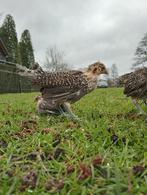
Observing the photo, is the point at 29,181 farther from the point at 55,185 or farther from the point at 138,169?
the point at 138,169

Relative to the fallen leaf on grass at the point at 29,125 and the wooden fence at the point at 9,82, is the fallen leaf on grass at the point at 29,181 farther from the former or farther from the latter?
the wooden fence at the point at 9,82

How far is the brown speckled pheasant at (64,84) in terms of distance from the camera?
5.58m

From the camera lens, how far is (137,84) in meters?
5.75

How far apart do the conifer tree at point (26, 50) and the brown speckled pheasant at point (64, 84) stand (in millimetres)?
42710

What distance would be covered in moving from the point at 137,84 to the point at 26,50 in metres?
44.0

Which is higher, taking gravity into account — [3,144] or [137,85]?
[137,85]

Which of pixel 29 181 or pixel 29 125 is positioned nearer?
pixel 29 181

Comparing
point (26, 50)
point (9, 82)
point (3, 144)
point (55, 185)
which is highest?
point (26, 50)

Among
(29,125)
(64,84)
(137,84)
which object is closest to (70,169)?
(29,125)

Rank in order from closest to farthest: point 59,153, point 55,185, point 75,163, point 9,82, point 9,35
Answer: point 55,185 → point 75,163 → point 59,153 → point 9,82 → point 9,35

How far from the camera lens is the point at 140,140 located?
3213 mm

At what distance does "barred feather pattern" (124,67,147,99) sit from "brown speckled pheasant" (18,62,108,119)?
0.45 meters

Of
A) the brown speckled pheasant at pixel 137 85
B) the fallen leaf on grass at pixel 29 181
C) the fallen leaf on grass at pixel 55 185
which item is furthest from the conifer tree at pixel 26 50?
the fallen leaf on grass at pixel 55 185

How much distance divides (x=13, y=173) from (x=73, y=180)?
1.35 ft
